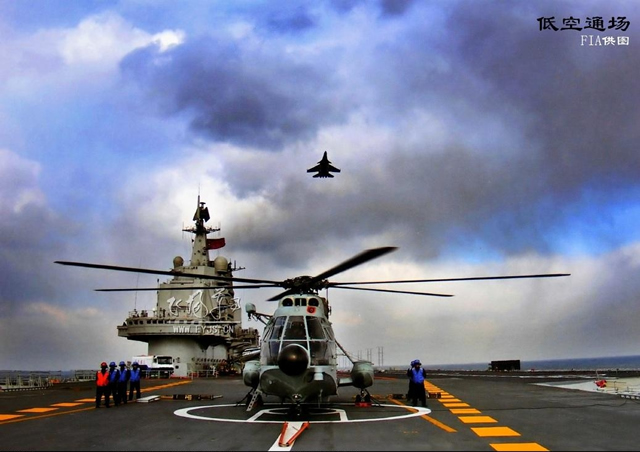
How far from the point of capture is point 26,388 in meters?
33.6

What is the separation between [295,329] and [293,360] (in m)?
1.79

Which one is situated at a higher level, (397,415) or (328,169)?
(328,169)

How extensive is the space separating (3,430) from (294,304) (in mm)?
8173

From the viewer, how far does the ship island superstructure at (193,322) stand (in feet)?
174

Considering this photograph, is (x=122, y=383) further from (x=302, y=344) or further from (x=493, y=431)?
(x=493, y=431)

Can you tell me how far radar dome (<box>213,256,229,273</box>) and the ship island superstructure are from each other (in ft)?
0.39

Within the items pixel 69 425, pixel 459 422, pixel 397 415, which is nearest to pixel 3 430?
pixel 69 425

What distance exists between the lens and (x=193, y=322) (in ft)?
176

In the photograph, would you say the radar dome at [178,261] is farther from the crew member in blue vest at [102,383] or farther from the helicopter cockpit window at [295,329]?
the helicopter cockpit window at [295,329]

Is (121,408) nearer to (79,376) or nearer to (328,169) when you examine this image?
(328,169)

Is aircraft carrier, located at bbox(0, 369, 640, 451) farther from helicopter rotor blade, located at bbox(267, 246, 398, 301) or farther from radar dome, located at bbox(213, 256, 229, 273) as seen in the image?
radar dome, located at bbox(213, 256, 229, 273)

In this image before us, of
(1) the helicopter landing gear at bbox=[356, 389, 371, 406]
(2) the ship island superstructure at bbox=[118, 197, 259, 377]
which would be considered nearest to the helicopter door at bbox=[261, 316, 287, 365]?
(1) the helicopter landing gear at bbox=[356, 389, 371, 406]

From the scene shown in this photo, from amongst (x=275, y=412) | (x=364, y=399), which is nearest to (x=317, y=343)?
(x=275, y=412)

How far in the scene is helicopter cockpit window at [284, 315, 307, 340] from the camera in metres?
15.0
